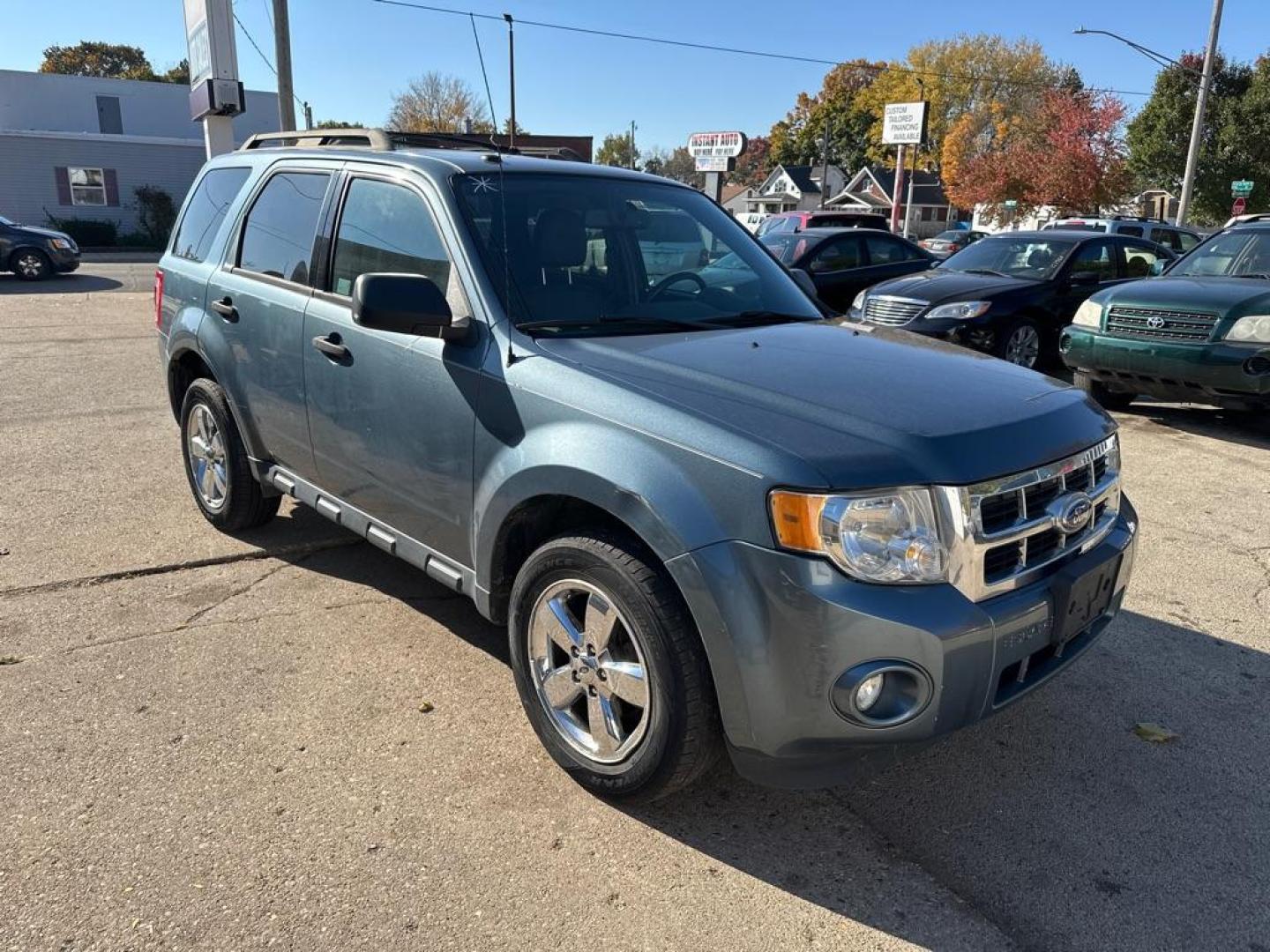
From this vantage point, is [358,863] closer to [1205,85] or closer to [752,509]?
[752,509]

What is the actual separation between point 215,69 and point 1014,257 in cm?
1213

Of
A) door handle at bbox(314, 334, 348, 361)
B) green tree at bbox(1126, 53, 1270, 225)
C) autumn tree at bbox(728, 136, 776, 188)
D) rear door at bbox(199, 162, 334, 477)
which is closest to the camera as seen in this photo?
door handle at bbox(314, 334, 348, 361)

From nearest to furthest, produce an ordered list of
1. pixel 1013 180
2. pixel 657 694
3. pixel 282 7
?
pixel 657 694
pixel 282 7
pixel 1013 180

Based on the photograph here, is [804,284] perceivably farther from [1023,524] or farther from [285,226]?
[285,226]

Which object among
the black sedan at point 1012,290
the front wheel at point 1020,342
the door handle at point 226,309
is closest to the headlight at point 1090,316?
the black sedan at point 1012,290

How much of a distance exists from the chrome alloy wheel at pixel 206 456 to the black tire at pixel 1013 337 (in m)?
7.38

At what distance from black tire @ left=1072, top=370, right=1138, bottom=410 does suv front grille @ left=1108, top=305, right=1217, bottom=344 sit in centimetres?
63

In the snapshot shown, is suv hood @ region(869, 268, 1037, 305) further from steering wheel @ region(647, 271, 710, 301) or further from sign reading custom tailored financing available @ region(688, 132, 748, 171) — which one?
sign reading custom tailored financing available @ region(688, 132, 748, 171)

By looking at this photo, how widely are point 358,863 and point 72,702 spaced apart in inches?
57.8

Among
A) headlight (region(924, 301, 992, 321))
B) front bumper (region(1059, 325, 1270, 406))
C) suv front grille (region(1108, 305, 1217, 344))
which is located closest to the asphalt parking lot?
front bumper (region(1059, 325, 1270, 406))

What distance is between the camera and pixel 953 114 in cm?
8256

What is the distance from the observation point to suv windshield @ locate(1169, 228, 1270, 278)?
7.89m

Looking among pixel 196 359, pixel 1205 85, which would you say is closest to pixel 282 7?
pixel 196 359

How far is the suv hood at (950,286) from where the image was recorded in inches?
374
